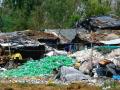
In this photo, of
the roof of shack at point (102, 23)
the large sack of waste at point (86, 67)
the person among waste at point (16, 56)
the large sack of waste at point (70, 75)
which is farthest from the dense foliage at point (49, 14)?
the large sack of waste at point (70, 75)

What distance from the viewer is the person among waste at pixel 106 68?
1000 inches

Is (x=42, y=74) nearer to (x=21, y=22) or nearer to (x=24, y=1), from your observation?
(x=24, y=1)

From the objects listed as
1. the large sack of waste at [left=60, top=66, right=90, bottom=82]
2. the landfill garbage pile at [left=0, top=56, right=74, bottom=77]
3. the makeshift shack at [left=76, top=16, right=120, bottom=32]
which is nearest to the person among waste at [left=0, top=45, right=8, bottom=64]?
the landfill garbage pile at [left=0, top=56, right=74, bottom=77]

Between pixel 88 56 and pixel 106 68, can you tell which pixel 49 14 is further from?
pixel 106 68

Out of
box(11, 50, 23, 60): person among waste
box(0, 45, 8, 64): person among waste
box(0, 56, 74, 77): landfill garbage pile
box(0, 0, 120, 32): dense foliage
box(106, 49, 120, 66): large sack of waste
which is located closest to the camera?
box(106, 49, 120, 66): large sack of waste

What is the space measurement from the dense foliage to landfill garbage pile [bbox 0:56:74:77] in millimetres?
29440

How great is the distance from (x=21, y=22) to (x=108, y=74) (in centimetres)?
3922

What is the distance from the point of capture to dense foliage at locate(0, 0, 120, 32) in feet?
206

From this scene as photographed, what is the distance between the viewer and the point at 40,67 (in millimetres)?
29656

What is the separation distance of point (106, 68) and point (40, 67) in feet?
17.8

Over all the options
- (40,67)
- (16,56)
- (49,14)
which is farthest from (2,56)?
(49,14)

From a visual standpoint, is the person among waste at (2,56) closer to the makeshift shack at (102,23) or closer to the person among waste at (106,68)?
the person among waste at (106,68)

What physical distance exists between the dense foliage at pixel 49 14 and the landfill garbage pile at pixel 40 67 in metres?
29.4

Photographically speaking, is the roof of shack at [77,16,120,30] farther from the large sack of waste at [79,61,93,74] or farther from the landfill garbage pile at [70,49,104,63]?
the large sack of waste at [79,61,93,74]
